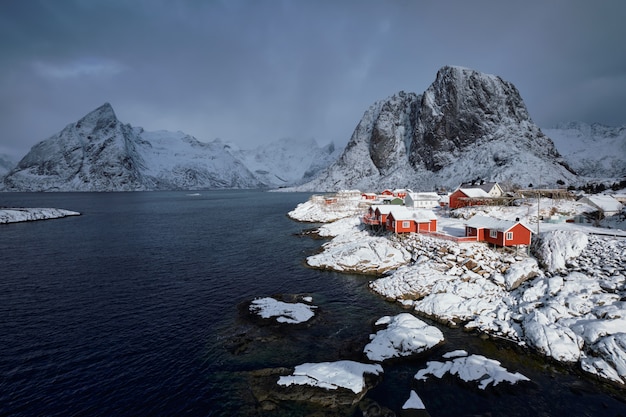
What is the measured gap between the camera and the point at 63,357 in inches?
859

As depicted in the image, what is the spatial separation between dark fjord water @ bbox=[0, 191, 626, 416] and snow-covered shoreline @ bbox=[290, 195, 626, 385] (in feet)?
6.60

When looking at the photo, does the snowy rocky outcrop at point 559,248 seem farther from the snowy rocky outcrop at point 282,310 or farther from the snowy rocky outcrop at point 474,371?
the snowy rocky outcrop at point 282,310

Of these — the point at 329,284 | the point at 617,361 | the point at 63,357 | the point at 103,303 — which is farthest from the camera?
the point at 329,284

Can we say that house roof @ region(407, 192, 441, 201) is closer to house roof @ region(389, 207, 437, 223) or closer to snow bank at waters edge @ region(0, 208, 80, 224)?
house roof @ region(389, 207, 437, 223)

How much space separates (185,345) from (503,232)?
36.4 meters

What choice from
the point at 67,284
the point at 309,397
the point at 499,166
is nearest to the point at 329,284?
the point at 309,397

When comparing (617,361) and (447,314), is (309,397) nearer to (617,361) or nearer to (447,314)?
(447,314)

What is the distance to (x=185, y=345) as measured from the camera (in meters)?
23.4

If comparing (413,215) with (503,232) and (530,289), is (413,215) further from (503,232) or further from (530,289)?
(530,289)

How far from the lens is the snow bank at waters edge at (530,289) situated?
851 inches

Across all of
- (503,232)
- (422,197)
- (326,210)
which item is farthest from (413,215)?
(326,210)

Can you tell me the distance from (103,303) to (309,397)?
26.1 metres

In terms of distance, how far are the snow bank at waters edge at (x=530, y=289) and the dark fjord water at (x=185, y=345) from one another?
2.11 m

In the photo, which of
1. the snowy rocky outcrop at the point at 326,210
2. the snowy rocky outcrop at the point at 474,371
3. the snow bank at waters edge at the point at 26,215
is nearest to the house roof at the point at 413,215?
the snowy rocky outcrop at the point at 474,371
